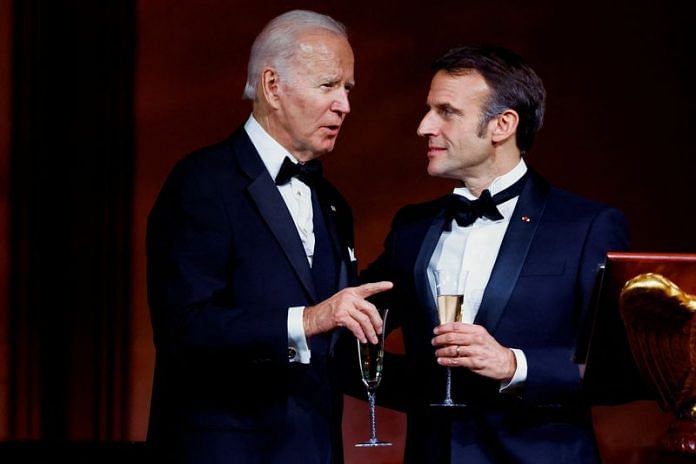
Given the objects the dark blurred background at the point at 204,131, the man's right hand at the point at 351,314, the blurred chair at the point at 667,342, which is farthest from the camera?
the dark blurred background at the point at 204,131

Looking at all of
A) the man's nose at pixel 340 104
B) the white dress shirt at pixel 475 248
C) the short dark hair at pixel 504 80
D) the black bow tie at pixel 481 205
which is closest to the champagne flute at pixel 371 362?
the white dress shirt at pixel 475 248

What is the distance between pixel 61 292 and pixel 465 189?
2.18 m

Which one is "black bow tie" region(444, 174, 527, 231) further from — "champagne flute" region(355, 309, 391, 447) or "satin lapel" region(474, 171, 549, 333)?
"champagne flute" region(355, 309, 391, 447)

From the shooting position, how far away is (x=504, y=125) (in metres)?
3.28

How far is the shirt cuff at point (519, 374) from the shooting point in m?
2.84

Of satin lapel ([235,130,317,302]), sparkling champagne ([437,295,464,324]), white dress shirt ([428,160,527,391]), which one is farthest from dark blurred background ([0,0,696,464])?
sparkling champagne ([437,295,464,324])

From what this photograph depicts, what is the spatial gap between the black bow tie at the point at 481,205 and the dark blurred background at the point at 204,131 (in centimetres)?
187

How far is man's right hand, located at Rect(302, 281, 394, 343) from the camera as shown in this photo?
2.70 meters

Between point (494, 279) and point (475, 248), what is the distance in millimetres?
180

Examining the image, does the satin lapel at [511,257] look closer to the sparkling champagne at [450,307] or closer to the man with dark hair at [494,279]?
the man with dark hair at [494,279]

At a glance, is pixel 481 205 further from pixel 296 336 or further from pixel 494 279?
pixel 296 336

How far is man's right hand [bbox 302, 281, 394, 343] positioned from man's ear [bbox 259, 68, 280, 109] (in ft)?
2.20

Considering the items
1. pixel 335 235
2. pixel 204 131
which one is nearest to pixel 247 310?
pixel 335 235

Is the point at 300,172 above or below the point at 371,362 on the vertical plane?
above
